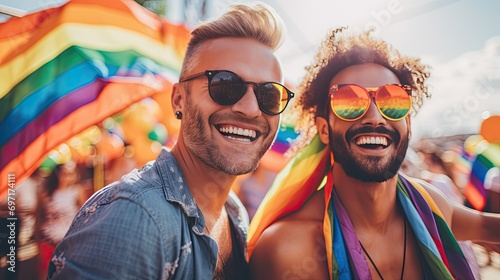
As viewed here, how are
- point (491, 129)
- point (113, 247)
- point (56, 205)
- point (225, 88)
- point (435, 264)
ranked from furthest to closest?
point (56, 205) → point (491, 129) → point (435, 264) → point (225, 88) → point (113, 247)

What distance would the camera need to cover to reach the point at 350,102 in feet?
5.03

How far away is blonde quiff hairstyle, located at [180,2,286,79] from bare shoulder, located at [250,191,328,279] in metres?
0.81

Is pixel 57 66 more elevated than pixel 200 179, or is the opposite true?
pixel 57 66

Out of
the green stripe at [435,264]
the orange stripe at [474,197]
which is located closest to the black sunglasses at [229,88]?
the green stripe at [435,264]

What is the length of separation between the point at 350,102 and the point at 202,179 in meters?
0.72

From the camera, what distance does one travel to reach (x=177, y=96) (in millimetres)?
1500

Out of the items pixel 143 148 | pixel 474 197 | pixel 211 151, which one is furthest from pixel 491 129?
pixel 143 148

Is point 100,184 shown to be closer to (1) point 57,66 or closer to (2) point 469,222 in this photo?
(1) point 57,66

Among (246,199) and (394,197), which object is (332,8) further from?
(246,199)

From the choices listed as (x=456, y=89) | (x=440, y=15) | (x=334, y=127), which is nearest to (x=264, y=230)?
(x=334, y=127)

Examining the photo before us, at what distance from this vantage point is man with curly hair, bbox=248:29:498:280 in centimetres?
150

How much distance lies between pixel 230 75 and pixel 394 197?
1.01 metres

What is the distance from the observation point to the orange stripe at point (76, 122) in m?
1.61

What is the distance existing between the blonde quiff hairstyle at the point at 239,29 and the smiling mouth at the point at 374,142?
0.57 m
